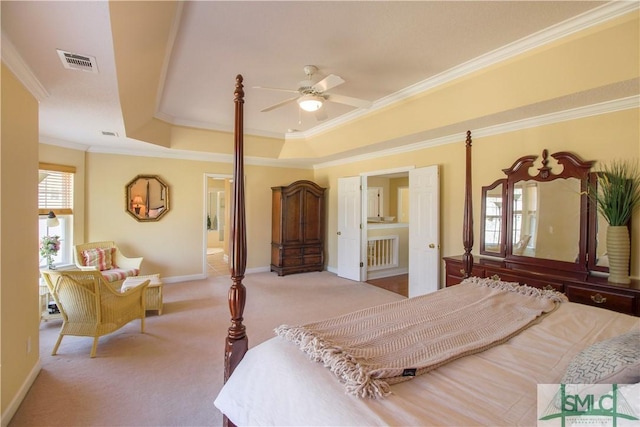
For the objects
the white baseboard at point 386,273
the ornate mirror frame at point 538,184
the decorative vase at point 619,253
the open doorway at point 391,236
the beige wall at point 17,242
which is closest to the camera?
the beige wall at point 17,242

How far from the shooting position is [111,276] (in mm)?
4109

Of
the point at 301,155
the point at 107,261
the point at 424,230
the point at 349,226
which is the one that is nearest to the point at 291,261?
the point at 349,226

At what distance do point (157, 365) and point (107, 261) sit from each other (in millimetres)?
2694

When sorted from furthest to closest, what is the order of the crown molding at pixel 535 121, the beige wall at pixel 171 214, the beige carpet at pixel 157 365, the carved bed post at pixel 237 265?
the beige wall at pixel 171 214 < the crown molding at pixel 535 121 < the beige carpet at pixel 157 365 < the carved bed post at pixel 237 265

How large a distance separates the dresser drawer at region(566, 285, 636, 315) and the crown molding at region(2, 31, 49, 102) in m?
4.49

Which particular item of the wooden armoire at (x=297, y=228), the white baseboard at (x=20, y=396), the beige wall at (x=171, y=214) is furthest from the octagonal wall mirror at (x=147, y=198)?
the white baseboard at (x=20, y=396)

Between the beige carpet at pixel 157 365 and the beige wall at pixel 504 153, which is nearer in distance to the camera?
the beige carpet at pixel 157 365

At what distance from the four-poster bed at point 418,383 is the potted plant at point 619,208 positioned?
3.45ft

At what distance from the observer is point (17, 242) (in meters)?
2.11

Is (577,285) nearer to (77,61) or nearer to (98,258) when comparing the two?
(77,61)

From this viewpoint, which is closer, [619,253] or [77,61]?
[77,61]

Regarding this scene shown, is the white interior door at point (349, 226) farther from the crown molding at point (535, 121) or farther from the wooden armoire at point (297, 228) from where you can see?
the crown molding at point (535, 121)

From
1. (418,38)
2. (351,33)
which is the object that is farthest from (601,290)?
(351,33)

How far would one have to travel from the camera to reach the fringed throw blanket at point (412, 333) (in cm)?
114
